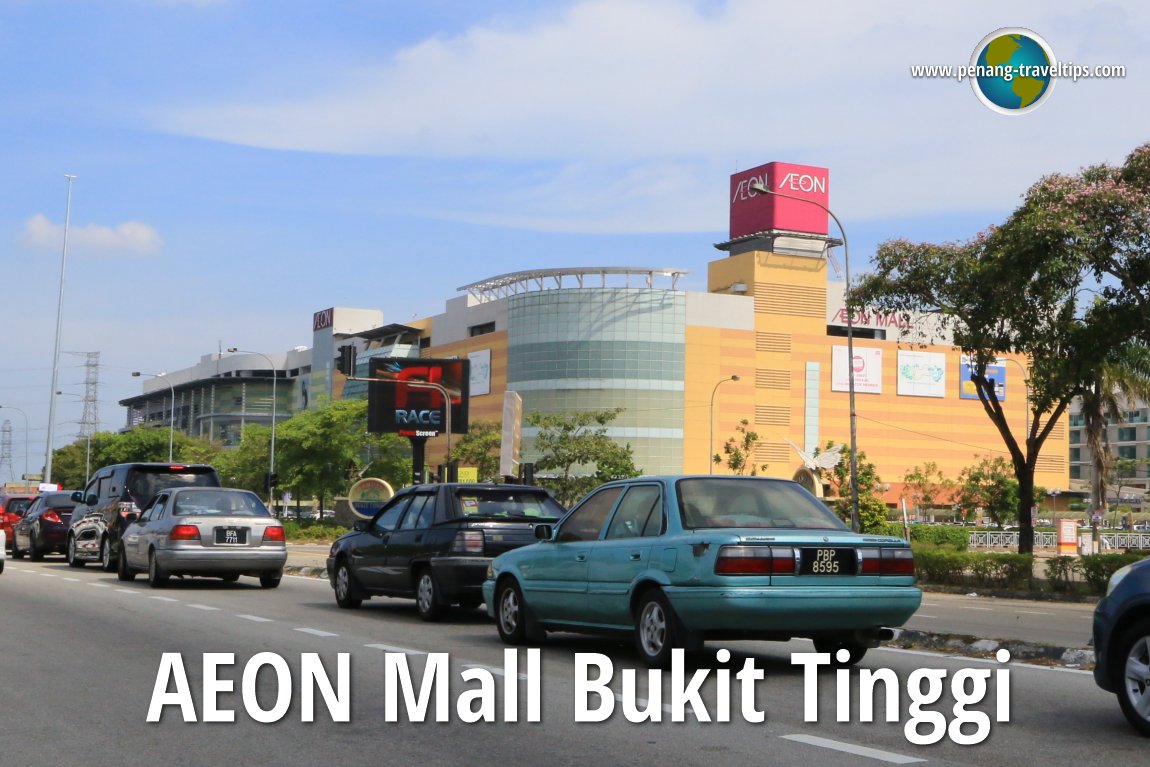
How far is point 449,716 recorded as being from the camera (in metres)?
8.69

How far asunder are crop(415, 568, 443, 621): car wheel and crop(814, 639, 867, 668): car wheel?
5.36 m

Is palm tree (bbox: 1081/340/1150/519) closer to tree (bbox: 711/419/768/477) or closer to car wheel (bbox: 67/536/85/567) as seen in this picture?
tree (bbox: 711/419/768/477)

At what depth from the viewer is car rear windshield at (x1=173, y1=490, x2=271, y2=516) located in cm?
2133

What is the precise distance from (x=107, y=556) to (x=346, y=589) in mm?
10417

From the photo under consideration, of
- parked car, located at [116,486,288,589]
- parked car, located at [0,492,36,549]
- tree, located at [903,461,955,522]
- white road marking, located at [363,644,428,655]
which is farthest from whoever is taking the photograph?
tree, located at [903,461,955,522]

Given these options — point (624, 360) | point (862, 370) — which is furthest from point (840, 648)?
point (862, 370)

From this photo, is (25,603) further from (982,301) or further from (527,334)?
(527,334)

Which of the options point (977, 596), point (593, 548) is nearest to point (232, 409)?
point (977, 596)

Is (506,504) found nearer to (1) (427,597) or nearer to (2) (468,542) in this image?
(2) (468,542)

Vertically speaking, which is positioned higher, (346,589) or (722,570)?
(722,570)

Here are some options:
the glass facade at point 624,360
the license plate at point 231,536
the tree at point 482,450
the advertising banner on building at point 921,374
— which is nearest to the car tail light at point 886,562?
the license plate at point 231,536

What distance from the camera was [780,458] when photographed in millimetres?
108125

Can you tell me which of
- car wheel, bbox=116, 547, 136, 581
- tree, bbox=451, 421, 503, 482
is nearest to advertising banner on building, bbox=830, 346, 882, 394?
tree, bbox=451, 421, 503, 482

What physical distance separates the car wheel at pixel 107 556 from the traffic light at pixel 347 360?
1419 cm
